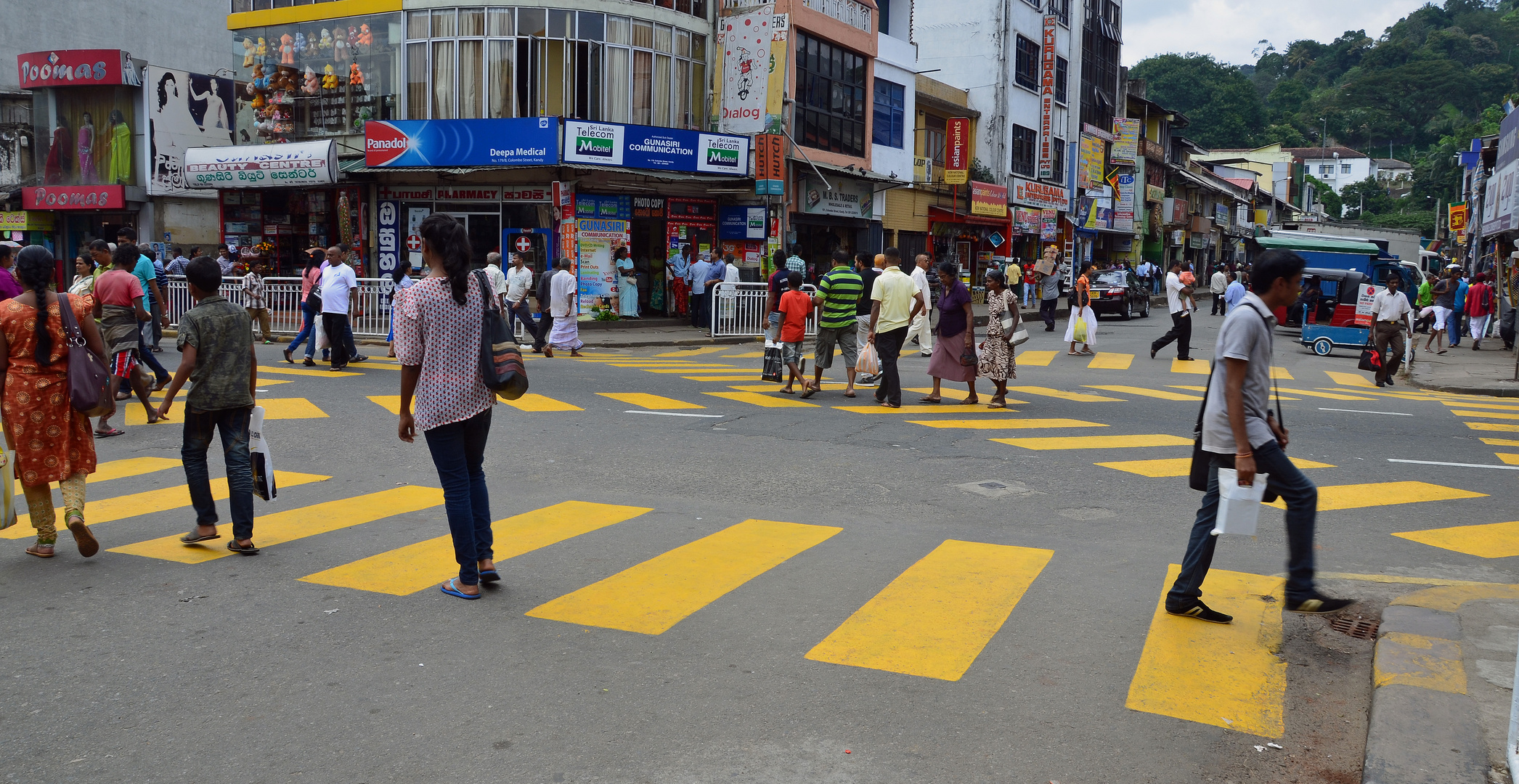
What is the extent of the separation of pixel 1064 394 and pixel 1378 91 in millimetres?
111286

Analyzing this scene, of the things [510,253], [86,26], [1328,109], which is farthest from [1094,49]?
[1328,109]

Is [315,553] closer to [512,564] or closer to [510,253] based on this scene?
[512,564]

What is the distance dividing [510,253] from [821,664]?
2187 cm

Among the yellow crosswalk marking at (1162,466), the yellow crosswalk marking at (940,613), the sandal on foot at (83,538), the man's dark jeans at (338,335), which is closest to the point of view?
the yellow crosswalk marking at (940,613)

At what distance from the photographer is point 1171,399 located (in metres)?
14.0

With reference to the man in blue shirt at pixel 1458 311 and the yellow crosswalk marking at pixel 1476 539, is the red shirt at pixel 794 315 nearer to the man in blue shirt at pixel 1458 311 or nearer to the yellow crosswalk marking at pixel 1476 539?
the yellow crosswalk marking at pixel 1476 539

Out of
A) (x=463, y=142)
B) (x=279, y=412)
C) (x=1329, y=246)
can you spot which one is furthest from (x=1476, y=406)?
(x=463, y=142)

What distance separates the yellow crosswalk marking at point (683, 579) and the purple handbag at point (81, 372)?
290cm

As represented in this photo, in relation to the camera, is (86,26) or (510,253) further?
(86,26)

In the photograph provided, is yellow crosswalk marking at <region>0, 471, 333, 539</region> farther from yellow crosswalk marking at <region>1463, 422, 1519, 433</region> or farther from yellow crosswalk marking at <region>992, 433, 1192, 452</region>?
yellow crosswalk marking at <region>1463, 422, 1519, 433</region>

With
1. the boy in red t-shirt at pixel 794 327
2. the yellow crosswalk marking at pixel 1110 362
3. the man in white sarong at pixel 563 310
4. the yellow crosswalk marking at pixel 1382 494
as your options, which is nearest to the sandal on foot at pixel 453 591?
the yellow crosswalk marking at pixel 1382 494

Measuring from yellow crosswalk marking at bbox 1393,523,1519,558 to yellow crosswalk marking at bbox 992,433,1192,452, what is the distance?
3.18 meters

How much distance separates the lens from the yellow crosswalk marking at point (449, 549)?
5812mm

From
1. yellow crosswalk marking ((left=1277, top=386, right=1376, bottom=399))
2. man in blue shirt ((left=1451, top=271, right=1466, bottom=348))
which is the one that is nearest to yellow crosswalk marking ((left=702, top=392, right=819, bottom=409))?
yellow crosswalk marking ((left=1277, top=386, right=1376, bottom=399))
